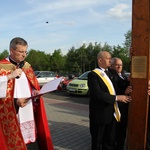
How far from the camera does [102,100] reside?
379cm

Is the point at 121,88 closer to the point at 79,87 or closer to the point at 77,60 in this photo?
the point at 79,87

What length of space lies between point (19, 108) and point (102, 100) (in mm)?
1188

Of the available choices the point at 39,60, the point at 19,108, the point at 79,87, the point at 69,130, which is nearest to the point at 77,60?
the point at 39,60

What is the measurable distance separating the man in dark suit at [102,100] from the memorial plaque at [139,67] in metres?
0.49

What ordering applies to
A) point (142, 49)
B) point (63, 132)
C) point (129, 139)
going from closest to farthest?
1. point (142, 49)
2. point (129, 139)
3. point (63, 132)

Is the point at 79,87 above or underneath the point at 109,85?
underneath

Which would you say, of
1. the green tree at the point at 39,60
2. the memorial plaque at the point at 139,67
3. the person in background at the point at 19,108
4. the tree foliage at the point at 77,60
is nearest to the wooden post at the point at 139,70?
the memorial plaque at the point at 139,67

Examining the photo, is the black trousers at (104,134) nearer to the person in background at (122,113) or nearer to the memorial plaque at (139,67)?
the person in background at (122,113)

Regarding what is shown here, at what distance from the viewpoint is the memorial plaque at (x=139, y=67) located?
3397 millimetres

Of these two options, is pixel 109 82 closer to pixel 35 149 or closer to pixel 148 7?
pixel 148 7

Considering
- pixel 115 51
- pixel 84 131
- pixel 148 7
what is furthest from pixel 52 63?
pixel 148 7

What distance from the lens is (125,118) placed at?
4.35 m

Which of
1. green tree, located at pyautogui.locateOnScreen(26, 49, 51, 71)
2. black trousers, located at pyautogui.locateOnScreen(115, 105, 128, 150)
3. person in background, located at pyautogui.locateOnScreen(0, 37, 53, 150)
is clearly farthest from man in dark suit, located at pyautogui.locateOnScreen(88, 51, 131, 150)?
green tree, located at pyautogui.locateOnScreen(26, 49, 51, 71)

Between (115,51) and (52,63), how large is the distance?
50.6 feet
